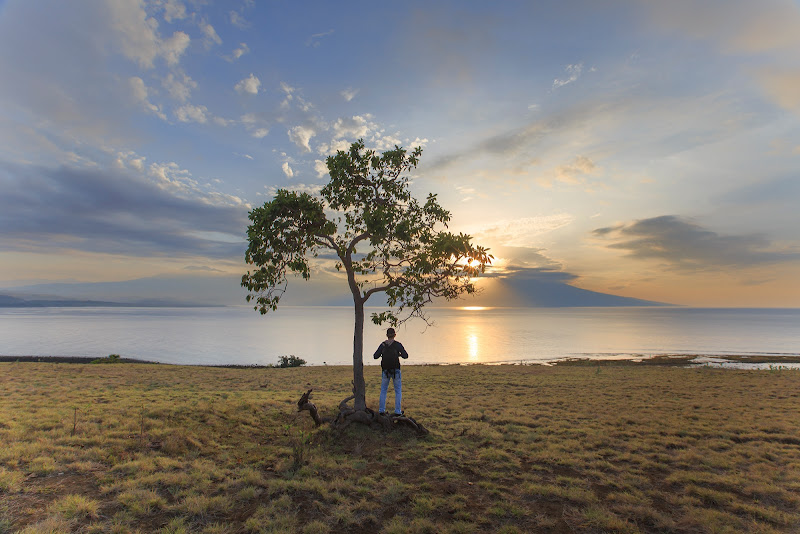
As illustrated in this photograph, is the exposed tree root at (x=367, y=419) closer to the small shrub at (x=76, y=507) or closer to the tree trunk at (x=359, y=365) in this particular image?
the tree trunk at (x=359, y=365)

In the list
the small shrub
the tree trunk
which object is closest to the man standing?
the tree trunk

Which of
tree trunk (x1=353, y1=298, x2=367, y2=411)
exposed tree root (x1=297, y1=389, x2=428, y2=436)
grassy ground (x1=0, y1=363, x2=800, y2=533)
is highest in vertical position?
tree trunk (x1=353, y1=298, x2=367, y2=411)

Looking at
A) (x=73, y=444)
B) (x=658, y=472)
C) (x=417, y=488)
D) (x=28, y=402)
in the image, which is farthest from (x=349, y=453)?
(x=28, y=402)

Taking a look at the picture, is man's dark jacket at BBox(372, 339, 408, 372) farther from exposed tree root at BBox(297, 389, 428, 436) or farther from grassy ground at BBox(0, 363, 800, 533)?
grassy ground at BBox(0, 363, 800, 533)

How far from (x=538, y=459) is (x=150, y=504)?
10.4 meters

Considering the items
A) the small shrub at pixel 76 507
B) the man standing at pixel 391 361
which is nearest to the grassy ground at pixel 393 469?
the small shrub at pixel 76 507

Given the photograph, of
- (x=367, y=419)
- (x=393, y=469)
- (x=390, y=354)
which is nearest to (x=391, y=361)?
(x=390, y=354)

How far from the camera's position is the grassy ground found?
7.41 metres

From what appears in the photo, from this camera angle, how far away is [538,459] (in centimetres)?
1134

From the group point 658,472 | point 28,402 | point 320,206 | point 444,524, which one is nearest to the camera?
point 444,524

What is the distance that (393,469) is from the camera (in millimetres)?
10281

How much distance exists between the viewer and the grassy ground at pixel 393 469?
24.3 feet

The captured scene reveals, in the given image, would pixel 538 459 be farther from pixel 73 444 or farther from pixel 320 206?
pixel 73 444

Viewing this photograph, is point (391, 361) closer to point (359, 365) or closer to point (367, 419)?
point (359, 365)
